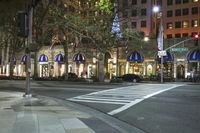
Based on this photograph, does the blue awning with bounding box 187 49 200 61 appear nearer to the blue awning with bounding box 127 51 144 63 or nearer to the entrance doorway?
the entrance doorway

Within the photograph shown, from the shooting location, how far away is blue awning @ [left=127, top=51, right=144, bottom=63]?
2820 inches

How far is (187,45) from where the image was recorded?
6681cm

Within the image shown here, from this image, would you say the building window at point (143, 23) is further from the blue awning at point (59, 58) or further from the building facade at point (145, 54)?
the blue awning at point (59, 58)

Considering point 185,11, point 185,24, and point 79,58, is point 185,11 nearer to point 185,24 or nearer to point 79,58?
Result: point 185,24

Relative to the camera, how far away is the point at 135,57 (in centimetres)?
7206

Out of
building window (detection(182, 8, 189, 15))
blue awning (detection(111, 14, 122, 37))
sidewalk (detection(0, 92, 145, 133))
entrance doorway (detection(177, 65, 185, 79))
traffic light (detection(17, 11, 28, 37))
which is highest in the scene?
building window (detection(182, 8, 189, 15))

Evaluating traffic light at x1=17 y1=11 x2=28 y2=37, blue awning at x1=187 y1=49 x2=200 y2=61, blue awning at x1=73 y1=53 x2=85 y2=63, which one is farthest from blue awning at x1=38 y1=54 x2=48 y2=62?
traffic light at x1=17 y1=11 x2=28 y2=37

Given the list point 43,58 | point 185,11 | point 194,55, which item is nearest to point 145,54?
A: point 194,55

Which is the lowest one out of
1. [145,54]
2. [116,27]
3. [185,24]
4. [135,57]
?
[135,57]

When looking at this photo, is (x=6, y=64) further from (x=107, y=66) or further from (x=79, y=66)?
(x=107, y=66)

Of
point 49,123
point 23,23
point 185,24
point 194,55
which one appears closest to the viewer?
point 49,123

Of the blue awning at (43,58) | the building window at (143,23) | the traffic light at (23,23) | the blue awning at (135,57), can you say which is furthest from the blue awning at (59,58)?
the traffic light at (23,23)

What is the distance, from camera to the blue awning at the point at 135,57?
71625 mm

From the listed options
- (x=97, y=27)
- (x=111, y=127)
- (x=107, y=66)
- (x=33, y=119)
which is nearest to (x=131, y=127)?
(x=111, y=127)
